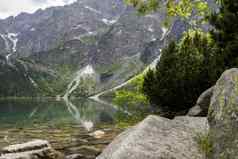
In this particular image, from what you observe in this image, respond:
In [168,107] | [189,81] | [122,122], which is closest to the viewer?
[122,122]

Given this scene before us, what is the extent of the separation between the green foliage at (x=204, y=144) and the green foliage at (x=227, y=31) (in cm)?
1847

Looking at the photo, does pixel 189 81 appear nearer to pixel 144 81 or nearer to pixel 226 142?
pixel 144 81

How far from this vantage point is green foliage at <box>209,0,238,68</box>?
27656 mm

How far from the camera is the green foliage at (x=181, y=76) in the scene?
46.9 m

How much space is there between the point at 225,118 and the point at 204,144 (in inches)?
61.2

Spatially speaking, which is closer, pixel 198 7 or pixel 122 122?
pixel 198 7

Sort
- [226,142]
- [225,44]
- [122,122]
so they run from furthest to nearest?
[122,122]
[225,44]
[226,142]

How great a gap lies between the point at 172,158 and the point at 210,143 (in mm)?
1100

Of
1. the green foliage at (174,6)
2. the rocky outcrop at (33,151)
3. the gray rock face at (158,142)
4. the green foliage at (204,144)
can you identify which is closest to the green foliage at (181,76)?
the rocky outcrop at (33,151)

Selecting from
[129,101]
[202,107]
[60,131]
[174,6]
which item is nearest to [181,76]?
[129,101]

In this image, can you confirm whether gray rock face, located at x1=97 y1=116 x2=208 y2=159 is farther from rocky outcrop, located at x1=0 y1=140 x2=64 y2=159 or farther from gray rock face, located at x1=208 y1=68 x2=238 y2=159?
rocky outcrop, located at x1=0 y1=140 x2=64 y2=159

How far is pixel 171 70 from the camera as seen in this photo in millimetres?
52375

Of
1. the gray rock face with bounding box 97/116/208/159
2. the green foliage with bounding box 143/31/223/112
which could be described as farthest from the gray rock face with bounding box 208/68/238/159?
the green foliage with bounding box 143/31/223/112

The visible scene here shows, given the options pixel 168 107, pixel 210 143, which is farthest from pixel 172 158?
pixel 168 107
